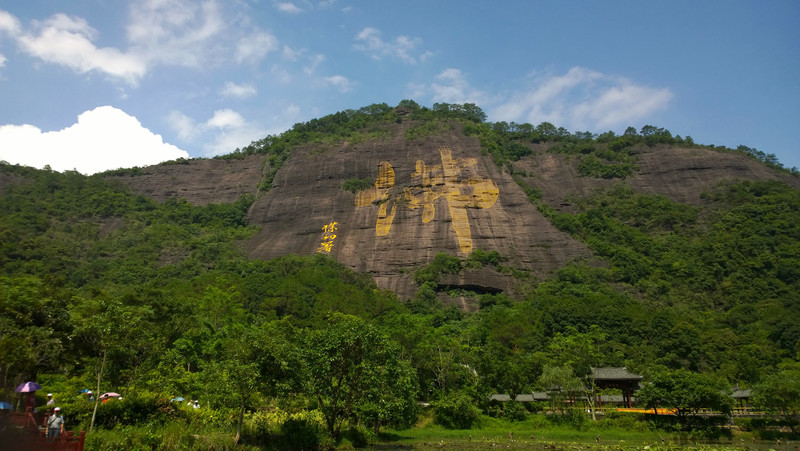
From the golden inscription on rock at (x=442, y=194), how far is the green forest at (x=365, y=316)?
449 cm

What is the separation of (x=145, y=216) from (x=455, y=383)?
64.4 m

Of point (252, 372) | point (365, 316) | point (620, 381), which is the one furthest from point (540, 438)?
point (365, 316)

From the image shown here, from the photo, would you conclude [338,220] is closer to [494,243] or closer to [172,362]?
[494,243]

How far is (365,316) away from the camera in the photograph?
4525 centimetres

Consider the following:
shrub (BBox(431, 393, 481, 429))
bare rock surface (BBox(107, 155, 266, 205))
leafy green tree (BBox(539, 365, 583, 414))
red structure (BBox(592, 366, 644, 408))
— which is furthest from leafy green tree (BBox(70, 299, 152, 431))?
bare rock surface (BBox(107, 155, 266, 205))

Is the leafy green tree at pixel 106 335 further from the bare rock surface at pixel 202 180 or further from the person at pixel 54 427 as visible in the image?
the bare rock surface at pixel 202 180

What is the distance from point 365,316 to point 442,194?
99.2ft

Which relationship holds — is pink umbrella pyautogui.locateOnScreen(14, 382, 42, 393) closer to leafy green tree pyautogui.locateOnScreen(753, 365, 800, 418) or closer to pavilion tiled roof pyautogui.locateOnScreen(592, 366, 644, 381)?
pavilion tiled roof pyautogui.locateOnScreen(592, 366, 644, 381)

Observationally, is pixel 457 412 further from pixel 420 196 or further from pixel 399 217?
pixel 420 196

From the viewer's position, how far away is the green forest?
63.5 ft

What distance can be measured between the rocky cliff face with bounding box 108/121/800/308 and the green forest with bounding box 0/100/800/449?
2.57 metres

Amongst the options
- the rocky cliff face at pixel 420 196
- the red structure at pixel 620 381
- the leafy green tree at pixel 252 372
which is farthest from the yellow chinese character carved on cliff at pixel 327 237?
the leafy green tree at pixel 252 372

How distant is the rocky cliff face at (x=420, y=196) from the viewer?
213 feet

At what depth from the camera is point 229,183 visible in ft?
302
